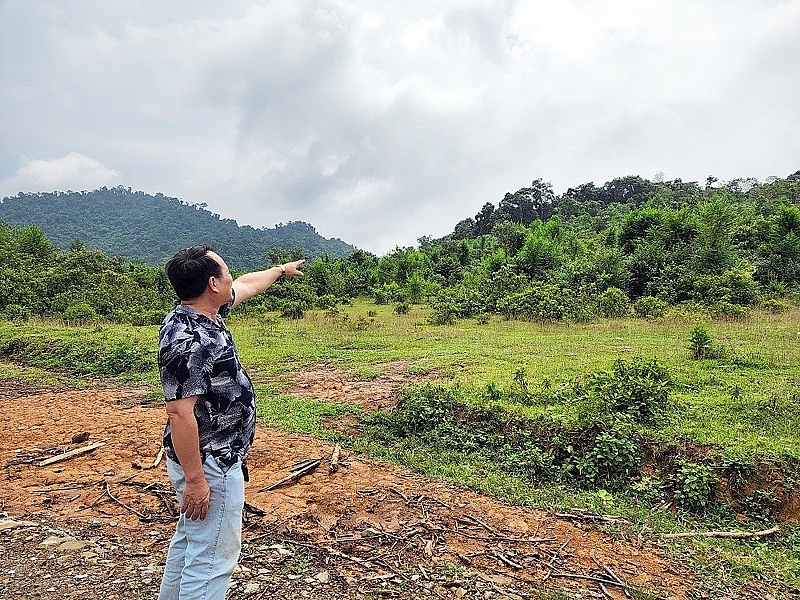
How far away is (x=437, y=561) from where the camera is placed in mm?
3293

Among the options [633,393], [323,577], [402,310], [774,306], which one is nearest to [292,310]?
[402,310]

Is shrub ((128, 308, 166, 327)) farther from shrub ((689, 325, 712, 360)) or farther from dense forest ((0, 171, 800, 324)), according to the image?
shrub ((689, 325, 712, 360))

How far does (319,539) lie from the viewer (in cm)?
349

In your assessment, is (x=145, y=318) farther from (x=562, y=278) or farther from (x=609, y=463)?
(x=609, y=463)

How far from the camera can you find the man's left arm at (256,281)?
268cm

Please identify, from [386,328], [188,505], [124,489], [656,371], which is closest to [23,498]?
[124,489]

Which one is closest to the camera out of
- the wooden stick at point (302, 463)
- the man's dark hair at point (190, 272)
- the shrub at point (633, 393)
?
the man's dark hair at point (190, 272)

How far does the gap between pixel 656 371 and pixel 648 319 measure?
7.90 meters

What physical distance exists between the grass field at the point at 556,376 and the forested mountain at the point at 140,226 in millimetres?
45612

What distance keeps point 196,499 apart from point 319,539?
1686mm

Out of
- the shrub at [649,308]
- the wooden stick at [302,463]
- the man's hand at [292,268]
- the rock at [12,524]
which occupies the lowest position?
the wooden stick at [302,463]

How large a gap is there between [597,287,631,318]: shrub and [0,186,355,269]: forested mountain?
45589 mm

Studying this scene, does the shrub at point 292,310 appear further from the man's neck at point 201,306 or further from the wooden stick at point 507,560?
the man's neck at point 201,306

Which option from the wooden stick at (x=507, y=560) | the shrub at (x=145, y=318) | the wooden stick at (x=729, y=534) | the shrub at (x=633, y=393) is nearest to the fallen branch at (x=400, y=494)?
the wooden stick at (x=507, y=560)
